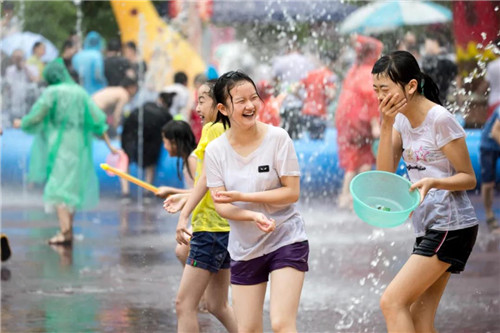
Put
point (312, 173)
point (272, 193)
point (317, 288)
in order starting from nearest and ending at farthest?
point (272, 193)
point (317, 288)
point (312, 173)

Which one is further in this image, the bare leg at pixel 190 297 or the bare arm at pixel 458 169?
the bare leg at pixel 190 297

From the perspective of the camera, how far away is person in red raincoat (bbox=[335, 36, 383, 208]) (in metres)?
12.2

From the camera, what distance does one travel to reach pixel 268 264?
186 inches

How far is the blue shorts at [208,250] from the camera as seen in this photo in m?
5.48

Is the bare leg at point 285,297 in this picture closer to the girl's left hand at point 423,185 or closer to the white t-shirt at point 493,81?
the girl's left hand at point 423,185

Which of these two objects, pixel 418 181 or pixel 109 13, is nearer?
pixel 418 181

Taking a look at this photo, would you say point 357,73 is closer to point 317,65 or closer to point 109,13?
point 317,65

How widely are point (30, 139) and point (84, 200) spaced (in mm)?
6523

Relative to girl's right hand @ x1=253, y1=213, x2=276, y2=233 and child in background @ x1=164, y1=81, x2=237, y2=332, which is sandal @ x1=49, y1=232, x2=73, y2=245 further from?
girl's right hand @ x1=253, y1=213, x2=276, y2=233

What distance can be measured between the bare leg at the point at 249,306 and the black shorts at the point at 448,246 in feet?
2.46

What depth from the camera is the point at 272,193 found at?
4648 mm

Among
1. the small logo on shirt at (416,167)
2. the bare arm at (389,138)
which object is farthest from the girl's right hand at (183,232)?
the small logo on shirt at (416,167)

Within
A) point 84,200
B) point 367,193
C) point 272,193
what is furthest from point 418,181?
point 84,200

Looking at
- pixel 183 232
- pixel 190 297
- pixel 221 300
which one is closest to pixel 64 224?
pixel 221 300
